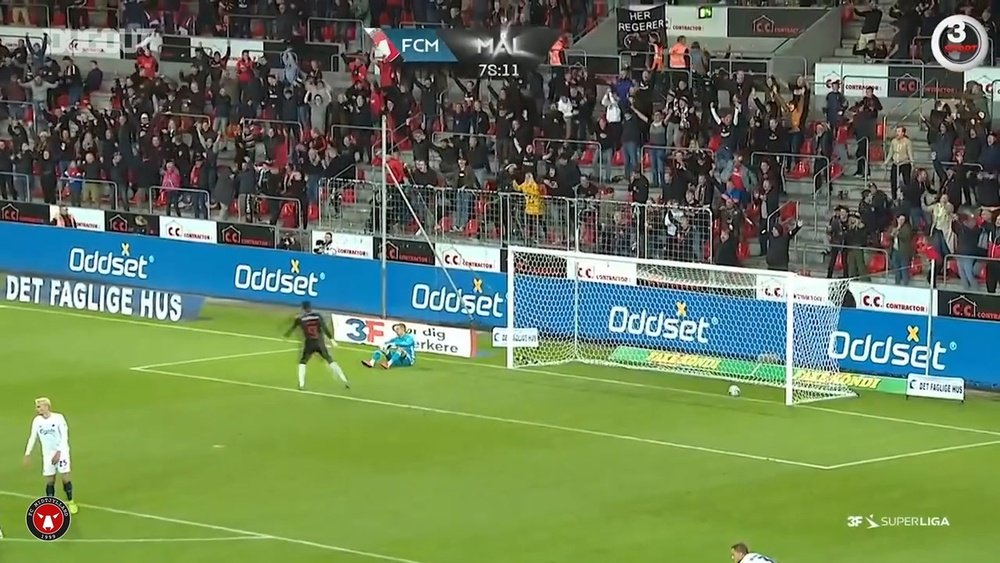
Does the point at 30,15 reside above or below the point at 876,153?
above

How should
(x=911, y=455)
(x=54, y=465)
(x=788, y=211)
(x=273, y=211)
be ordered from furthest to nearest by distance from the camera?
(x=273, y=211), (x=788, y=211), (x=911, y=455), (x=54, y=465)

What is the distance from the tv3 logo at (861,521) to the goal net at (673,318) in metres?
9.20

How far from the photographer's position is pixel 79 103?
61.1m

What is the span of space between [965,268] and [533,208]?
10.0 metres

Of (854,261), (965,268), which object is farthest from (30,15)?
(965,268)

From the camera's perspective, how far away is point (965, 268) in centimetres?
4212

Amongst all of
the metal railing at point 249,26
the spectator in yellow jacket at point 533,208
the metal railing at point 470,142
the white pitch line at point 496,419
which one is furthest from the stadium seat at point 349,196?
the metal railing at point 249,26

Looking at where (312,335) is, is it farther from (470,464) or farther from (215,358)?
(470,464)

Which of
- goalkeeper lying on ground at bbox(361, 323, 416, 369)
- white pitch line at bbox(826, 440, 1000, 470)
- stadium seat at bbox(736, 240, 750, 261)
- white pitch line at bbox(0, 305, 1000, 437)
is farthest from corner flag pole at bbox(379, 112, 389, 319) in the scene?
white pitch line at bbox(826, 440, 1000, 470)

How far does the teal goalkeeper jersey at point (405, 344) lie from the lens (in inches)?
1665

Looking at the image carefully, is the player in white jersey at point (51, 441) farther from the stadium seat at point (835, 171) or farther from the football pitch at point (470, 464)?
the stadium seat at point (835, 171)

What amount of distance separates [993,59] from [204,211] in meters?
20.4

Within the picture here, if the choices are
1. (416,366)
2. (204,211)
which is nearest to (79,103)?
(204,211)

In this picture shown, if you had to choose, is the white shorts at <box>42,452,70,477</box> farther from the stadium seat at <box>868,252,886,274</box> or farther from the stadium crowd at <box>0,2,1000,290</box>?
the stadium seat at <box>868,252,886,274</box>
